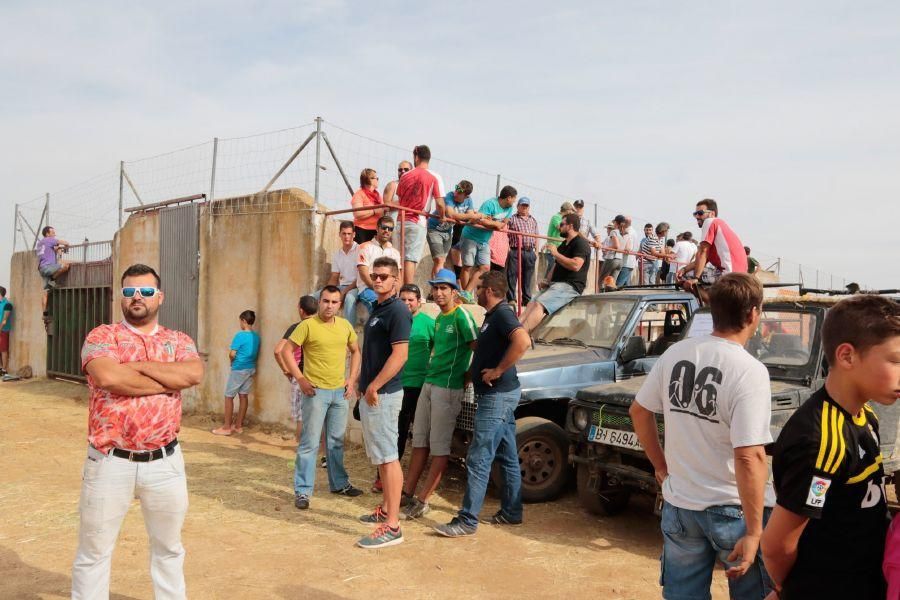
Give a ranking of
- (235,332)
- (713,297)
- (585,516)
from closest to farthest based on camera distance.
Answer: (713,297) → (585,516) → (235,332)

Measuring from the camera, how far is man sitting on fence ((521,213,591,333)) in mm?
8102

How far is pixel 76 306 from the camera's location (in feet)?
51.3

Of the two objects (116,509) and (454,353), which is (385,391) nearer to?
(454,353)

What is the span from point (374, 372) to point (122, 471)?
2505mm

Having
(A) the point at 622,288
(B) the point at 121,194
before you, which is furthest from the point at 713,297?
(B) the point at 121,194

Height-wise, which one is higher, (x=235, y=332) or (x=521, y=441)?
(x=235, y=332)

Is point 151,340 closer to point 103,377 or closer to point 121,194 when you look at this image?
point 103,377

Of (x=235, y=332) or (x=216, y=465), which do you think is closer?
(x=216, y=465)

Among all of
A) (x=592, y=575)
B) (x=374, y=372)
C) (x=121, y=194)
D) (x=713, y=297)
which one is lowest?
(x=592, y=575)

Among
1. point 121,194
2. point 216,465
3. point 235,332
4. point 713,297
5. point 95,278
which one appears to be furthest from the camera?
point 95,278

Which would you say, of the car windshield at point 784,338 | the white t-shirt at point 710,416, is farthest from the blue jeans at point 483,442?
the white t-shirt at point 710,416

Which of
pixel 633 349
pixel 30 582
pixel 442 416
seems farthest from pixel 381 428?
pixel 633 349

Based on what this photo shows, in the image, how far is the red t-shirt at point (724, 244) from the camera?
7473 mm

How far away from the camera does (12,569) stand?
191 inches
